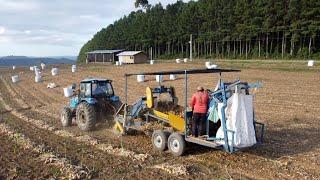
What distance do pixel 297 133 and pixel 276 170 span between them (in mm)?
4839

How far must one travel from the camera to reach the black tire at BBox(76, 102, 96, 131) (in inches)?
663

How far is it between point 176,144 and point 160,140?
72 cm

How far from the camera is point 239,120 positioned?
38.5 ft

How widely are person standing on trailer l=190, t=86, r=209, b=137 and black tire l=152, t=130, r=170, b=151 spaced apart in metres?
1.01

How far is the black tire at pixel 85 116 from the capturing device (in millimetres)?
16828

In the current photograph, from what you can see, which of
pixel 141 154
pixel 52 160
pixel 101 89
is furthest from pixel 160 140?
pixel 101 89

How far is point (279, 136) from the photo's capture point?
15203 millimetres

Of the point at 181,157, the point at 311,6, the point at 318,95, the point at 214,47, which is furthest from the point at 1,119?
the point at 214,47

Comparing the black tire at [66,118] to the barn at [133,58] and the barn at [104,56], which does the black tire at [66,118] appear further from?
the barn at [104,56]

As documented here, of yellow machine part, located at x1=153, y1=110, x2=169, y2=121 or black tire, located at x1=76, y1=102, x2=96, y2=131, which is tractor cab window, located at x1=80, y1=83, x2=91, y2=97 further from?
yellow machine part, located at x1=153, y1=110, x2=169, y2=121

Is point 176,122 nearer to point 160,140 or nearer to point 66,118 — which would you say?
point 160,140

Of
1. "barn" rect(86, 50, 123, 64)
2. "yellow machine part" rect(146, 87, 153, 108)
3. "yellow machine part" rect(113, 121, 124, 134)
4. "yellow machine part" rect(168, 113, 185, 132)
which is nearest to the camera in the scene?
"yellow machine part" rect(168, 113, 185, 132)

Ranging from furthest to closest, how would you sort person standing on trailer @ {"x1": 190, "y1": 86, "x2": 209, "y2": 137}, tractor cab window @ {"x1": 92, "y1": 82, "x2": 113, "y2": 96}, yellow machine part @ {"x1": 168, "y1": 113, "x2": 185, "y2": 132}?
tractor cab window @ {"x1": 92, "y1": 82, "x2": 113, "y2": 96} < yellow machine part @ {"x1": 168, "y1": 113, "x2": 185, "y2": 132} < person standing on trailer @ {"x1": 190, "y1": 86, "x2": 209, "y2": 137}

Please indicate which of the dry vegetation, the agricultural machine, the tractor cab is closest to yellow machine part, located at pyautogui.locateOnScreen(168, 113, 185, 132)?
the agricultural machine
